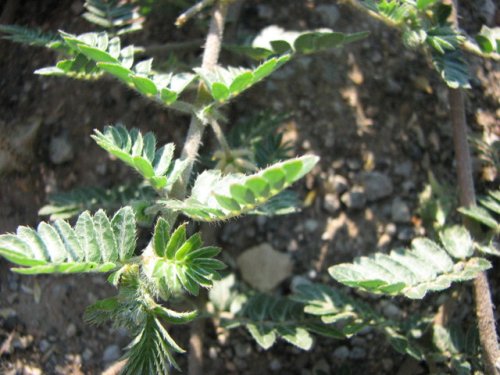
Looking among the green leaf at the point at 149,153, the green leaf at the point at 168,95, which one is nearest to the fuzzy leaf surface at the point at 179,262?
the green leaf at the point at 149,153

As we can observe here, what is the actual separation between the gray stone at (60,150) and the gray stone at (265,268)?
0.68m

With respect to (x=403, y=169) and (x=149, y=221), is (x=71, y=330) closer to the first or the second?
(x=149, y=221)

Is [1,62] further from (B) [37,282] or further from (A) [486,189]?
(A) [486,189]

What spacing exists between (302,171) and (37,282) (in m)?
1.22

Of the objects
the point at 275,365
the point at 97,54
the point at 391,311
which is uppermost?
the point at 97,54

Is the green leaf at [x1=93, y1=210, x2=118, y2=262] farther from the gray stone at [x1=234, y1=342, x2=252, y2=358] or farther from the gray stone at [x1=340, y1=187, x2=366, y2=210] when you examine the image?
the gray stone at [x1=340, y1=187, x2=366, y2=210]

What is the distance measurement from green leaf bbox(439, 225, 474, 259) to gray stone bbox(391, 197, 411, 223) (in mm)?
239

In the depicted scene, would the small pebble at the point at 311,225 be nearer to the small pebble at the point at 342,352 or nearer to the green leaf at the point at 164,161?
the small pebble at the point at 342,352

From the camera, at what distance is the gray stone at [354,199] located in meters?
2.01

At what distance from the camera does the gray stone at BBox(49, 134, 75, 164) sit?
2.06 metres

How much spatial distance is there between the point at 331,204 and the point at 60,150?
0.92 metres

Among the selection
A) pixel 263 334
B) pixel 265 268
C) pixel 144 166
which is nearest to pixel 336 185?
pixel 265 268

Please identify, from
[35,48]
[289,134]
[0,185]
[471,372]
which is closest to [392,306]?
[471,372]

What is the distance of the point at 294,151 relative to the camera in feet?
6.64
